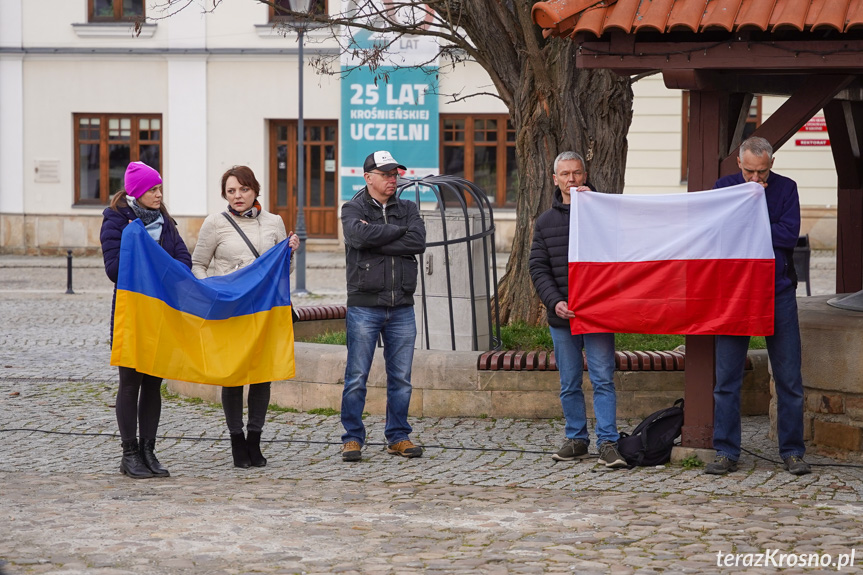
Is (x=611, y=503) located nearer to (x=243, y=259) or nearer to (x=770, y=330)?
(x=770, y=330)

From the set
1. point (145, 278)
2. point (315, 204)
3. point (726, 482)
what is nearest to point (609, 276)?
point (726, 482)

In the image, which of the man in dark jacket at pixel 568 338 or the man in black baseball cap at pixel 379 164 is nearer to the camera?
the man in dark jacket at pixel 568 338

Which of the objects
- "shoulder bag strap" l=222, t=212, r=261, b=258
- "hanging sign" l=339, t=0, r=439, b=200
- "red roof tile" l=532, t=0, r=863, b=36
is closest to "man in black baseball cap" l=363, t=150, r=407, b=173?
"shoulder bag strap" l=222, t=212, r=261, b=258

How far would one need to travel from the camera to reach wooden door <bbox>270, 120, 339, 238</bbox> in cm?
2716

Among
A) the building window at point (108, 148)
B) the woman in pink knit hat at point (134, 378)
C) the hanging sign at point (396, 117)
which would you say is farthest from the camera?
the building window at point (108, 148)

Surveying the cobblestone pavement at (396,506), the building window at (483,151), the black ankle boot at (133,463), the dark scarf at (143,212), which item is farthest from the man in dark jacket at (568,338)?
the building window at (483,151)

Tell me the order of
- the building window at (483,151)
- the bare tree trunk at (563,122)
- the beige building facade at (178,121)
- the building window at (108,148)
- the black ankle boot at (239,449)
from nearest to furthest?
the black ankle boot at (239,449) < the bare tree trunk at (563,122) < the beige building facade at (178,121) < the building window at (483,151) < the building window at (108,148)

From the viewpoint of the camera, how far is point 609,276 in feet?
23.6

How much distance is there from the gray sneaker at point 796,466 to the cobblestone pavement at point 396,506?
2.3 inches

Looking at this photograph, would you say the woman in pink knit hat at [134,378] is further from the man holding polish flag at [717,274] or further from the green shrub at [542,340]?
the green shrub at [542,340]

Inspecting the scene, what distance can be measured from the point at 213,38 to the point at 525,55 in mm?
17704

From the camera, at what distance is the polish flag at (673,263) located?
6.87 metres

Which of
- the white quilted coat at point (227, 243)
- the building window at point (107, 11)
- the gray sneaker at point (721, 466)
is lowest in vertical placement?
the gray sneaker at point (721, 466)

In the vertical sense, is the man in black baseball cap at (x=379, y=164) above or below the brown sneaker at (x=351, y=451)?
above
